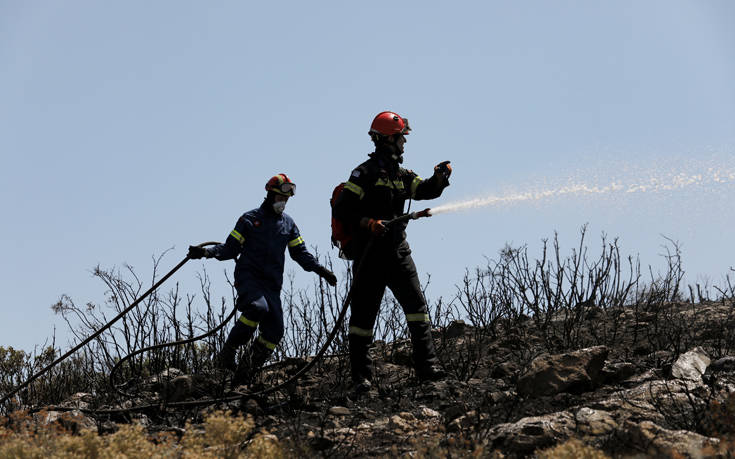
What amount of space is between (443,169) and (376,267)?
106 cm

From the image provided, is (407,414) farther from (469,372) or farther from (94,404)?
(94,404)

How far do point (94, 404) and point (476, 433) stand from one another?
375 cm

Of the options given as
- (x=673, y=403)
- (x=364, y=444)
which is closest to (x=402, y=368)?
(x=364, y=444)

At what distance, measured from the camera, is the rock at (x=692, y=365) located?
5.45m

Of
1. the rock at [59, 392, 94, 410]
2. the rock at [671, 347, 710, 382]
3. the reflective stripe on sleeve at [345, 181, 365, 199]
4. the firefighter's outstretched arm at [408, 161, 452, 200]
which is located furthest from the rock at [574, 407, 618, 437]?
the rock at [59, 392, 94, 410]

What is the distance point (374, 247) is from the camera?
6.11 metres

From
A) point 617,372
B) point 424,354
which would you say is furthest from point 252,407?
point 617,372

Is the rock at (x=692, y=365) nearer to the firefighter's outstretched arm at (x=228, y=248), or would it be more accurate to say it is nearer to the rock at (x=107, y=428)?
the firefighter's outstretched arm at (x=228, y=248)

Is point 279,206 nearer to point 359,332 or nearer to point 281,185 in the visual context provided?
point 281,185

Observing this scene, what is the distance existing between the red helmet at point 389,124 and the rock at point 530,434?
2769mm

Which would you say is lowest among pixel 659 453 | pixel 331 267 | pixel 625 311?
pixel 659 453

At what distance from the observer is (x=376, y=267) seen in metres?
6.12

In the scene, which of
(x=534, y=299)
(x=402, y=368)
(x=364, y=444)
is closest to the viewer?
(x=364, y=444)

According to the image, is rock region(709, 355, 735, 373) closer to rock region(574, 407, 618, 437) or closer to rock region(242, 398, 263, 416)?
rock region(574, 407, 618, 437)
